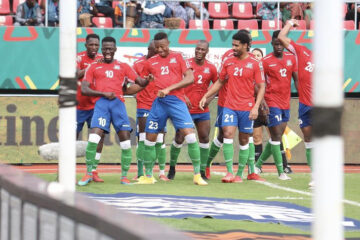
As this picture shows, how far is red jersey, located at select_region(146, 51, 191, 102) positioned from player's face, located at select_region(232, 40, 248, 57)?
0.80 meters

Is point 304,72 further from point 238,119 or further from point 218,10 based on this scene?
point 218,10

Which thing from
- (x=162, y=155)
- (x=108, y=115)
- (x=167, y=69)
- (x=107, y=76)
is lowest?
(x=162, y=155)

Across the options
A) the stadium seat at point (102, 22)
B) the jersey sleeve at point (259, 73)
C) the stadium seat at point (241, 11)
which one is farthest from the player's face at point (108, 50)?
the stadium seat at point (241, 11)

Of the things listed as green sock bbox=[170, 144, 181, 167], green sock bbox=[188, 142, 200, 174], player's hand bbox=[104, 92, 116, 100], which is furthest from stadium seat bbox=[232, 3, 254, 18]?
player's hand bbox=[104, 92, 116, 100]

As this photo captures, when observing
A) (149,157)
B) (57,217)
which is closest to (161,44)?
(149,157)

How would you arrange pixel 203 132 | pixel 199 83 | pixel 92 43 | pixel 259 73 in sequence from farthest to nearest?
pixel 199 83
pixel 203 132
pixel 92 43
pixel 259 73

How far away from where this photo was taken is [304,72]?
13188 millimetres

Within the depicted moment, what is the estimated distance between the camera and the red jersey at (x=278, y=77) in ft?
47.0

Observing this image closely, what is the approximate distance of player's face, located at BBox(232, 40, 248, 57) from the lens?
43.4 ft

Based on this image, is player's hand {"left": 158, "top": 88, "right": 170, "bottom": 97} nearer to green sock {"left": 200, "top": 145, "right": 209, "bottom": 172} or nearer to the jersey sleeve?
the jersey sleeve

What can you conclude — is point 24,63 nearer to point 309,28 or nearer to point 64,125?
point 309,28

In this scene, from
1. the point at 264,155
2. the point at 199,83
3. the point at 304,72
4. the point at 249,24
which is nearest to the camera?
the point at 304,72

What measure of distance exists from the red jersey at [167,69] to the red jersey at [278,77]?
193 cm

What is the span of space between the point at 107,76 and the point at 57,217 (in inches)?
350
